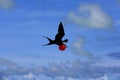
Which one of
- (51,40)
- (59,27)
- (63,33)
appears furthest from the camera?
(51,40)

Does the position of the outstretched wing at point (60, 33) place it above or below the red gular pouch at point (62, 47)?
above

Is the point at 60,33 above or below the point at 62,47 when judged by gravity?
above

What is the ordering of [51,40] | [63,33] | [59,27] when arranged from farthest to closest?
[51,40]
[63,33]
[59,27]

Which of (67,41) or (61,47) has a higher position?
(67,41)

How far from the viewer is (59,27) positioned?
21.2 meters

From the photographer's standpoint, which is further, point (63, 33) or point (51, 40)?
point (51, 40)

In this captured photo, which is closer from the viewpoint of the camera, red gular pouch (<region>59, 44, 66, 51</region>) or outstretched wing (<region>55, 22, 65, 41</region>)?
outstretched wing (<region>55, 22, 65, 41</region>)

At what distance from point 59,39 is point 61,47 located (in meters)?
1.11

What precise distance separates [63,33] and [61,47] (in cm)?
208

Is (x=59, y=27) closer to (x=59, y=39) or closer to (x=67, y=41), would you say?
(x=59, y=39)

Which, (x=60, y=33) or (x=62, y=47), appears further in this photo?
(x=62, y=47)

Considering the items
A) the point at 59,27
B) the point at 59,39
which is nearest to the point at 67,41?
the point at 59,39

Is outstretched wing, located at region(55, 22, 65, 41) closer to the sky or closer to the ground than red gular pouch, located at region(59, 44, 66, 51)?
closer to the sky

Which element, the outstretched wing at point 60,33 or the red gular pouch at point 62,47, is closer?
the outstretched wing at point 60,33
